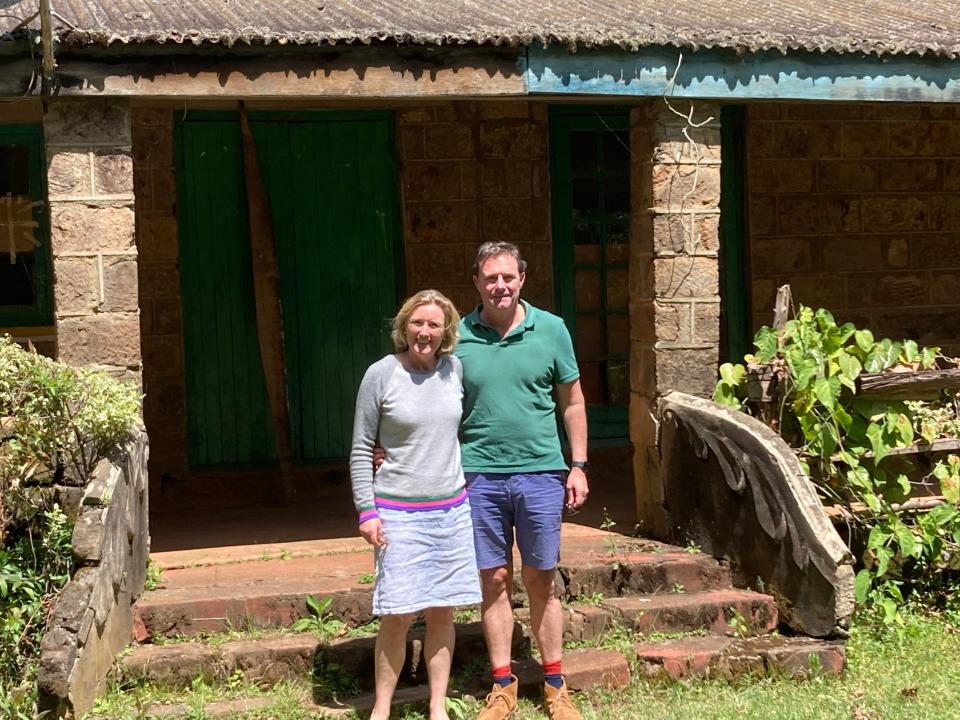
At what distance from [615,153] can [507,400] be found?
4.80 metres

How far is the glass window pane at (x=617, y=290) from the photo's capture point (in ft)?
30.7

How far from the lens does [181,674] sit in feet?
17.6

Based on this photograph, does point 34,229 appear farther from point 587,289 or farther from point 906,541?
point 906,541

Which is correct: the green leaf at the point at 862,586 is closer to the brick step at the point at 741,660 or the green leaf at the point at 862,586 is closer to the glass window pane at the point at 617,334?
the brick step at the point at 741,660

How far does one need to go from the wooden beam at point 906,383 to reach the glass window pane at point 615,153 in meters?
3.57

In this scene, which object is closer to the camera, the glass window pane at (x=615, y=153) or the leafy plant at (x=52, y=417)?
the leafy plant at (x=52, y=417)

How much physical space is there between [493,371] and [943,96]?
3537mm

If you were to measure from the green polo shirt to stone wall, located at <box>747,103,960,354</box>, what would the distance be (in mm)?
4684

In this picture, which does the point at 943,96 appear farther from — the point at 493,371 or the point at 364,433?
the point at 364,433

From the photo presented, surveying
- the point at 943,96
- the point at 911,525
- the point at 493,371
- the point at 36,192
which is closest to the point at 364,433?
the point at 493,371

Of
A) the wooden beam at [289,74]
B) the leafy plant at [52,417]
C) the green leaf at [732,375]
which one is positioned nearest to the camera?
the leafy plant at [52,417]

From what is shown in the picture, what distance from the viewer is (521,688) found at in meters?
5.38

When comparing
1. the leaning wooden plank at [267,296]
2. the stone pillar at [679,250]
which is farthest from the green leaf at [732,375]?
the leaning wooden plank at [267,296]

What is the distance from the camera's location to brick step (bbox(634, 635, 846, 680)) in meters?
5.62
